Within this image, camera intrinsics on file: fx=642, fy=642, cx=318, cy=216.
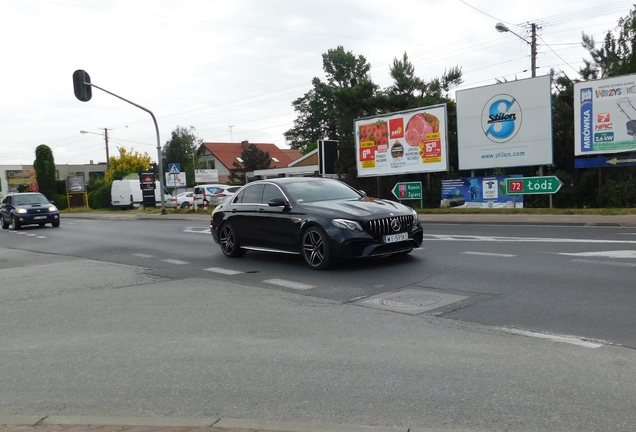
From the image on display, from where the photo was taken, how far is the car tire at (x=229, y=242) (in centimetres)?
1284

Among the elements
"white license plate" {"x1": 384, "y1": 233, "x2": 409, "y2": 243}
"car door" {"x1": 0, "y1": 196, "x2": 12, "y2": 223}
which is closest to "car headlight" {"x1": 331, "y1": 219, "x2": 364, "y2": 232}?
"white license plate" {"x1": 384, "y1": 233, "x2": 409, "y2": 243}

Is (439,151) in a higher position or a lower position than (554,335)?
higher

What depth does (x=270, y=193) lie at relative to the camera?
12.0 meters

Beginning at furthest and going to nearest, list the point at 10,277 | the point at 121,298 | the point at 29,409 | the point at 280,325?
the point at 10,277, the point at 121,298, the point at 280,325, the point at 29,409

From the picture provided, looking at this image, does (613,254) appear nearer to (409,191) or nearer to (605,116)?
(605,116)

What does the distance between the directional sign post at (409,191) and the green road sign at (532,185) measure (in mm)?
4752

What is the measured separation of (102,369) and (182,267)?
6624 mm

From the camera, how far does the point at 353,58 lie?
7794cm

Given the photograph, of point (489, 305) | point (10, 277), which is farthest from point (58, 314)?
point (489, 305)

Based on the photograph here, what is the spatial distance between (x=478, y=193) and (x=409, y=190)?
3181mm

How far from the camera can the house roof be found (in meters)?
91.9

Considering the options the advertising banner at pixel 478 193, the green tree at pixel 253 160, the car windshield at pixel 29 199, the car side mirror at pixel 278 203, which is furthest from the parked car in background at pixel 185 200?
the car side mirror at pixel 278 203

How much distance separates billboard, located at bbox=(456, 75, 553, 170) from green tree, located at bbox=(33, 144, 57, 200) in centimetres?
4400

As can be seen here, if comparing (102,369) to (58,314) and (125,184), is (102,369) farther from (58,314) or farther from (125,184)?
(125,184)
